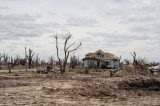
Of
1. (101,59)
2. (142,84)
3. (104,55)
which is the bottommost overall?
(142,84)

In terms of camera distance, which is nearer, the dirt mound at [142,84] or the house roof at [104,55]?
the dirt mound at [142,84]

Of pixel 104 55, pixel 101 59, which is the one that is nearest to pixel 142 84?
pixel 101 59

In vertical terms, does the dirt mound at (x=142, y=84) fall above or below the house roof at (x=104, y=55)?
below

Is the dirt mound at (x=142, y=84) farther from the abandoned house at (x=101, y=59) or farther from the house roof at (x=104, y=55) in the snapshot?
the house roof at (x=104, y=55)

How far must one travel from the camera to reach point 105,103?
22.6 m

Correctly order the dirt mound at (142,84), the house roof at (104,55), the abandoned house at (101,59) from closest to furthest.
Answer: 1. the dirt mound at (142,84)
2. the abandoned house at (101,59)
3. the house roof at (104,55)

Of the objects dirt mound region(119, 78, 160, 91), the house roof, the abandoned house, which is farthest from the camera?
the house roof

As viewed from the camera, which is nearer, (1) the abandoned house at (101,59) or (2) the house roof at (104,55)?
(1) the abandoned house at (101,59)

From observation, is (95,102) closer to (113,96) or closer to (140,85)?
(113,96)

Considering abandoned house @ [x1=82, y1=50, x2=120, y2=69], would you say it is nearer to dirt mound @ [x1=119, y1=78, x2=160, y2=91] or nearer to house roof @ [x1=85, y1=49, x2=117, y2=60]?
house roof @ [x1=85, y1=49, x2=117, y2=60]

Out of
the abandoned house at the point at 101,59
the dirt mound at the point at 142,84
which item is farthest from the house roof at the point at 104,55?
the dirt mound at the point at 142,84

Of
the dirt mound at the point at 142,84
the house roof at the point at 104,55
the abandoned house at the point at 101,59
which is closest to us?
the dirt mound at the point at 142,84

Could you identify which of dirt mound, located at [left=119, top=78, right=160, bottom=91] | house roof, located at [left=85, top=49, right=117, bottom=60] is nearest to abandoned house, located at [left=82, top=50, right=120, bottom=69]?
house roof, located at [left=85, top=49, right=117, bottom=60]

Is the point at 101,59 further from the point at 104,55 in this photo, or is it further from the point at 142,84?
the point at 142,84
